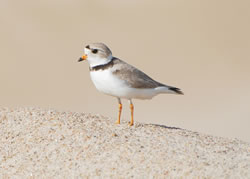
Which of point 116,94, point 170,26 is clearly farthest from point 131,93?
point 170,26

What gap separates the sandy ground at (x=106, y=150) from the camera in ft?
18.6

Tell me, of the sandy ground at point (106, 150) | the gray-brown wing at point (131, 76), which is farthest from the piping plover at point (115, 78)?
the sandy ground at point (106, 150)

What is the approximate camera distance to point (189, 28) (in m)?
18.4

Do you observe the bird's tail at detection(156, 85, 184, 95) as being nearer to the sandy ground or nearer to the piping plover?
the piping plover

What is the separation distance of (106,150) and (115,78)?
1080 millimetres

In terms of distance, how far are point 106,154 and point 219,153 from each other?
1.22 metres

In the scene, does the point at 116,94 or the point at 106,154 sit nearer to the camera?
Answer: the point at 106,154

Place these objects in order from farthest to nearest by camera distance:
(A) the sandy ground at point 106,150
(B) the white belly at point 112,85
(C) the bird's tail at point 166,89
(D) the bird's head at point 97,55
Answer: (C) the bird's tail at point 166,89, (D) the bird's head at point 97,55, (B) the white belly at point 112,85, (A) the sandy ground at point 106,150

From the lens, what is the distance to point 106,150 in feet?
19.8

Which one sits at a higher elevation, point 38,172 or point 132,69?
point 132,69

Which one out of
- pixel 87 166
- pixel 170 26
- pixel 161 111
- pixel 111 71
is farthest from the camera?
pixel 170 26

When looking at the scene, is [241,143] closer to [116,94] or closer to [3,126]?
[116,94]

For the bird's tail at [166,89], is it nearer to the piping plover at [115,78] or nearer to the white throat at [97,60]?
the piping plover at [115,78]

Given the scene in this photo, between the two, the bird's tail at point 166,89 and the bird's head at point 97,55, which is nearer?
the bird's head at point 97,55
